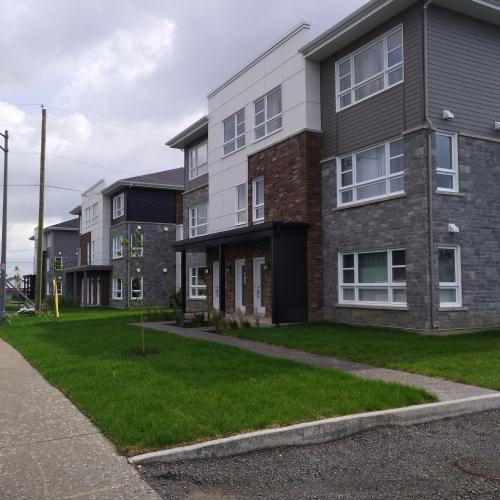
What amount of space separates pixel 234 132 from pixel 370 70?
Result: 24.9 ft

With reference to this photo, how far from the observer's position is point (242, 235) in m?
18.8

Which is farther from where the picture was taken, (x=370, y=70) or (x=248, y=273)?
(x=248, y=273)

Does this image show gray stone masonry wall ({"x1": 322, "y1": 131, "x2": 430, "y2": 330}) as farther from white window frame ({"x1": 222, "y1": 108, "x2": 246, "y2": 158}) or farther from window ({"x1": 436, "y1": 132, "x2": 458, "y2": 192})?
white window frame ({"x1": 222, "y1": 108, "x2": 246, "y2": 158})

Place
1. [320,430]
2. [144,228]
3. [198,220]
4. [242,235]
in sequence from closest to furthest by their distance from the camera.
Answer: [320,430]
[242,235]
[198,220]
[144,228]

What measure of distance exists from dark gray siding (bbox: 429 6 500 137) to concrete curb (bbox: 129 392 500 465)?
362 inches

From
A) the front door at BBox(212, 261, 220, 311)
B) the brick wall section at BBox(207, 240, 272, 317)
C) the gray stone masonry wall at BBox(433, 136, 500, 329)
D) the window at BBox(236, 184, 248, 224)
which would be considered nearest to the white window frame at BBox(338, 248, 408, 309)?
the gray stone masonry wall at BBox(433, 136, 500, 329)

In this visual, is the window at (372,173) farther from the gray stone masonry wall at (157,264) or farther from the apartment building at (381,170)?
the gray stone masonry wall at (157,264)

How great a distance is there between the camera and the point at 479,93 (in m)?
15.2

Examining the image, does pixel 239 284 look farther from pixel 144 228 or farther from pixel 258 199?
pixel 144 228

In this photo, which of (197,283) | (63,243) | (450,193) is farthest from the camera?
(63,243)

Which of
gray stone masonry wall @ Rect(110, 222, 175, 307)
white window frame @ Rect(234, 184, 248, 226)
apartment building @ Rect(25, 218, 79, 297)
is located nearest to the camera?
white window frame @ Rect(234, 184, 248, 226)

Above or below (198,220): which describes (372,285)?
below

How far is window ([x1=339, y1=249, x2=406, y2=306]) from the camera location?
15000 millimetres

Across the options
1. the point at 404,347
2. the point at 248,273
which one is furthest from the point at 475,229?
the point at 248,273
